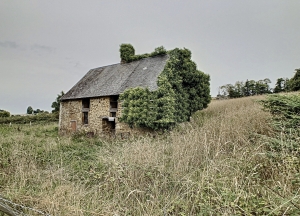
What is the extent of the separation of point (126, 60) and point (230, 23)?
970cm

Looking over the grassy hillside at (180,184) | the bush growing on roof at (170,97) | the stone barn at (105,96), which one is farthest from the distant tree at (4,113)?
the grassy hillside at (180,184)

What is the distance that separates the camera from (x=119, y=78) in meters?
15.3

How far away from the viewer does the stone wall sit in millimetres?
13062

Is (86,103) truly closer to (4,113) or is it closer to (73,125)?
(73,125)

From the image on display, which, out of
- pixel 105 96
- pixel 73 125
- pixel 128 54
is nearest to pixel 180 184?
pixel 105 96

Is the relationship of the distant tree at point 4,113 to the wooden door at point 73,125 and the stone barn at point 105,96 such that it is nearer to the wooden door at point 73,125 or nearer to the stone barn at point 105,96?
the stone barn at point 105,96

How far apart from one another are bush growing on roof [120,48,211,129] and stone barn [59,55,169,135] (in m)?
0.85

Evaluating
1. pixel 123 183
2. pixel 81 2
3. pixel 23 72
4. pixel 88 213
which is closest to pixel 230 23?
pixel 81 2

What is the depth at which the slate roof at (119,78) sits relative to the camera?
1331 centimetres

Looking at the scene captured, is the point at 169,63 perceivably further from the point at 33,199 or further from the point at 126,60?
the point at 33,199

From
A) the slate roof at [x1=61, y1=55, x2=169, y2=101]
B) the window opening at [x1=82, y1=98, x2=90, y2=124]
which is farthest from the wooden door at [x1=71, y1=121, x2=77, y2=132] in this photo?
the slate roof at [x1=61, y1=55, x2=169, y2=101]

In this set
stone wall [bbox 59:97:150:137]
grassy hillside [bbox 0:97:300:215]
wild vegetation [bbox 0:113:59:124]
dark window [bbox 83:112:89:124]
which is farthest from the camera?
wild vegetation [bbox 0:113:59:124]

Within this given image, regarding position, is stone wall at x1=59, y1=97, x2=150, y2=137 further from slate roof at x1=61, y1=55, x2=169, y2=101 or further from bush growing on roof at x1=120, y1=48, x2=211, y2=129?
bush growing on roof at x1=120, y1=48, x2=211, y2=129

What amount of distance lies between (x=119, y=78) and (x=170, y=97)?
5.78 meters
